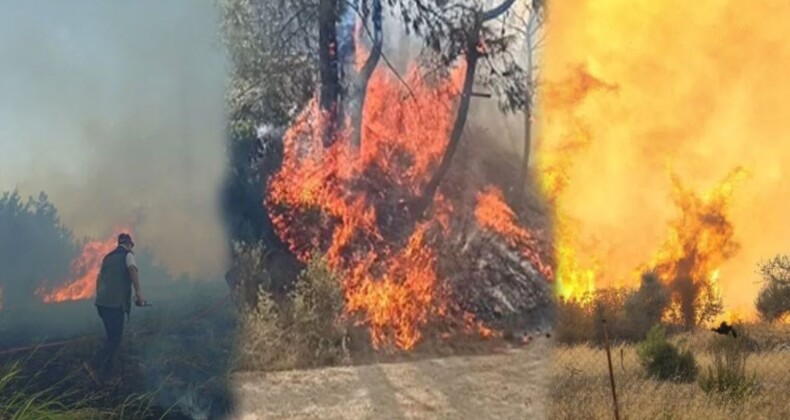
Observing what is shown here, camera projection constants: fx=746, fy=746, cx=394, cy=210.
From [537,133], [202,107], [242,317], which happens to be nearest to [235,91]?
[202,107]

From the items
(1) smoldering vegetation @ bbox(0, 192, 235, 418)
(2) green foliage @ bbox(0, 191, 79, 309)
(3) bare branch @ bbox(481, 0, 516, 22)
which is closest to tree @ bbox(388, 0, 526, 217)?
(3) bare branch @ bbox(481, 0, 516, 22)

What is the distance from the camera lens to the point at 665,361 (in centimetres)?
805

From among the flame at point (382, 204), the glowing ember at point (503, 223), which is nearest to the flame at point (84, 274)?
the flame at point (382, 204)

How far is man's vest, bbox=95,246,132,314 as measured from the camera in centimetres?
566

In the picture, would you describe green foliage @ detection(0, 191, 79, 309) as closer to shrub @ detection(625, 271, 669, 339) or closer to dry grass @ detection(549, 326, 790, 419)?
dry grass @ detection(549, 326, 790, 419)

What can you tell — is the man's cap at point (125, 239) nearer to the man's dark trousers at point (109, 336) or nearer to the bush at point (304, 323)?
the man's dark trousers at point (109, 336)

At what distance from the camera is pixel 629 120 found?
870 centimetres

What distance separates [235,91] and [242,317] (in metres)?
1.96

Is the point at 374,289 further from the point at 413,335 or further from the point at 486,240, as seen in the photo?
the point at 486,240

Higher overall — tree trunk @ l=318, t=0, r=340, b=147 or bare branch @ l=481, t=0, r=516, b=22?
bare branch @ l=481, t=0, r=516, b=22

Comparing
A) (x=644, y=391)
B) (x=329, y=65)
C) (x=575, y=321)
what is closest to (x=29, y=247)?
(x=329, y=65)

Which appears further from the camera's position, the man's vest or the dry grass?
the dry grass

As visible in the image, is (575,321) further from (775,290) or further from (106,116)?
(106,116)

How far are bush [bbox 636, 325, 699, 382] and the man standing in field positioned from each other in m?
5.36
